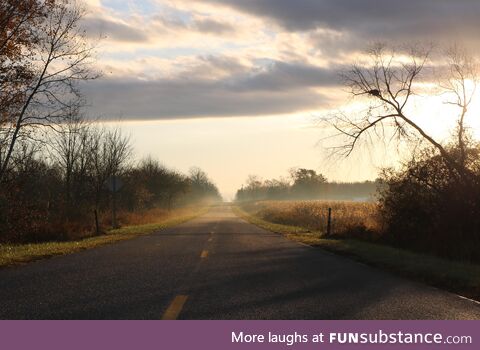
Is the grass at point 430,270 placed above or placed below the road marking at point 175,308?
below

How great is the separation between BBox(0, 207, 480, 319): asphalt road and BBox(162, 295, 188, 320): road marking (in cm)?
1

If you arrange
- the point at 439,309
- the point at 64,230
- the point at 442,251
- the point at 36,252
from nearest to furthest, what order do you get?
1. the point at 439,309
2. the point at 36,252
3. the point at 442,251
4. the point at 64,230

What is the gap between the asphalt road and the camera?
7.14m

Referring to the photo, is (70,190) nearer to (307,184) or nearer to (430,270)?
(430,270)

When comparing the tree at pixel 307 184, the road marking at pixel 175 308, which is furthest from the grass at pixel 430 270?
the tree at pixel 307 184

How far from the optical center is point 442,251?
1988 centimetres

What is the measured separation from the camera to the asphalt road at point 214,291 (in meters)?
7.14

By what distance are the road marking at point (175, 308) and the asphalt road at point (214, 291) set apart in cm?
1

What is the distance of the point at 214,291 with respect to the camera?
29.1 feet

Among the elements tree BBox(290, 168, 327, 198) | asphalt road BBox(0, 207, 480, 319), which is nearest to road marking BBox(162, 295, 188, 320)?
asphalt road BBox(0, 207, 480, 319)
